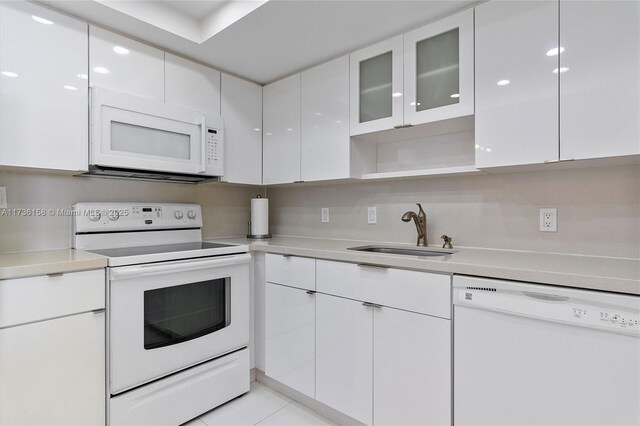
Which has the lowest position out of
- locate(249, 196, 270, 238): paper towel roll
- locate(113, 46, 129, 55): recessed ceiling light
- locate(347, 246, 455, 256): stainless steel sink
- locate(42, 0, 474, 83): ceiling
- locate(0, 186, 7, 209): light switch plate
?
locate(347, 246, 455, 256): stainless steel sink

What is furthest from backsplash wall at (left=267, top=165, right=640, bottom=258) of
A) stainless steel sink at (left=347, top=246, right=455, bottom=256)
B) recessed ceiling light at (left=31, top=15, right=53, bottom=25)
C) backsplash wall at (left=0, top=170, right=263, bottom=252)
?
recessed ceiling light at (left=31, top=15, right=53, bottom=25)

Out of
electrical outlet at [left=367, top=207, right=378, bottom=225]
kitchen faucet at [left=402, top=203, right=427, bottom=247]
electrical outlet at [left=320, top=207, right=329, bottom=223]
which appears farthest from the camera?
electrical outlet at [left=320, top=207, right=329, bottom=223]

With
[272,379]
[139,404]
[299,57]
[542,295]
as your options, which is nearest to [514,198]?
[542,295]

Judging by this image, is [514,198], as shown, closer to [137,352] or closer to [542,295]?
[542,295]

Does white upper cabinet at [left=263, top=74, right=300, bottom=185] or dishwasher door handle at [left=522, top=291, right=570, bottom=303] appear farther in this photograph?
white upper cabinet at [left=263, top=74, right=300, bottom=185]

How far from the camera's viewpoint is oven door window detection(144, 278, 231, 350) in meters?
1.67

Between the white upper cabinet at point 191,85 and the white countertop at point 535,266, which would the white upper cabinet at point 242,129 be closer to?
the white upper cabinet at point 191,85

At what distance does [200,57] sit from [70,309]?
163 cm

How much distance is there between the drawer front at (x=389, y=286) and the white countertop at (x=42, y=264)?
1.09 meters

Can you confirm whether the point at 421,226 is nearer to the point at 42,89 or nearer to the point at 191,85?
the point at 191,85

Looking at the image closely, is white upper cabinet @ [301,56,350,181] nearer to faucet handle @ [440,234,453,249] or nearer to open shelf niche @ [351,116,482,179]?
open shelf niche @ [351,116,482,179]

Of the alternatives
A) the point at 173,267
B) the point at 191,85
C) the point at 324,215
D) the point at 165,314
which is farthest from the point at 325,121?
the point at 165,314

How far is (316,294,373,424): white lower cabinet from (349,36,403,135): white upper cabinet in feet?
3.38

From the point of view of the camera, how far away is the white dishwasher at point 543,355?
3.37ft
